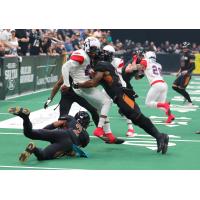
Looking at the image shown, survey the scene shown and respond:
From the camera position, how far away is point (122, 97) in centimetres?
1106

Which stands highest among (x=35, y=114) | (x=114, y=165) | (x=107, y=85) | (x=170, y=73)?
(x=107, y=85)

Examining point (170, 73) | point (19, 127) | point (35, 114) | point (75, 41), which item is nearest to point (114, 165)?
point (19, 127)

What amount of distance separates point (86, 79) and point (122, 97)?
53.1 inches

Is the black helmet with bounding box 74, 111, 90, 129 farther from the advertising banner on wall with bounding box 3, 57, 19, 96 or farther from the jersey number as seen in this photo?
the advertising banner on wall with bounding box 3, 57, 19, 96

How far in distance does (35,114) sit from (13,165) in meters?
7.13

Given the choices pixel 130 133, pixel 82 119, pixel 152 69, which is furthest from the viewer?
pixel 152 69

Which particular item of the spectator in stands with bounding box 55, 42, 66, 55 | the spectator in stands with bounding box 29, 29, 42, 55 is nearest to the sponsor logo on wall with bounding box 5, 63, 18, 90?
the spectator in stands with bounding box 29, 29, 42, 55

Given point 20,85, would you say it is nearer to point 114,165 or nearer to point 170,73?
point 114,165

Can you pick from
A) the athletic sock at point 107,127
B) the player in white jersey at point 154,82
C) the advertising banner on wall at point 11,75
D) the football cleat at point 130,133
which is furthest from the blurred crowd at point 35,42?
the athletic sock at point 107,127

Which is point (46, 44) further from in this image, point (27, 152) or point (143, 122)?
point (27, 152)

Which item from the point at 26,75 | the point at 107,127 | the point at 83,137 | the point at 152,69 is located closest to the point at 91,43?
the point at 107,127

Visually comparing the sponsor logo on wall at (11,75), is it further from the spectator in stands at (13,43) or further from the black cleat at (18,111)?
the black cleat at (18,111)

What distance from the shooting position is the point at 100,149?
11.4 metres

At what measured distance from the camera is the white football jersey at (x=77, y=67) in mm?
11773
